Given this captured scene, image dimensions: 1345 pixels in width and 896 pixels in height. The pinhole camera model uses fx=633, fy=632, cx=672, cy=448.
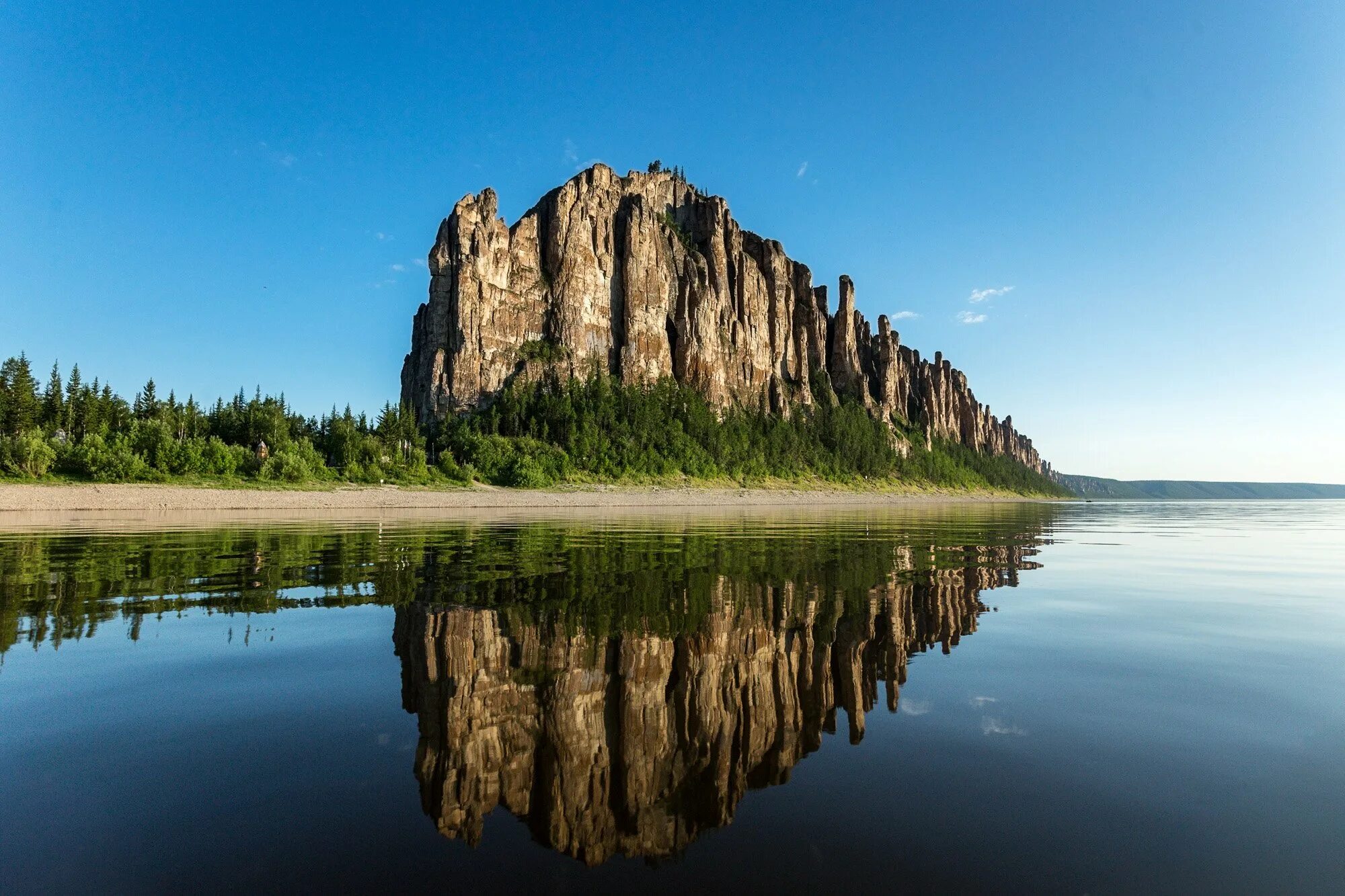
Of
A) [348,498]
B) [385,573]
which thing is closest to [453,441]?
[348,498]

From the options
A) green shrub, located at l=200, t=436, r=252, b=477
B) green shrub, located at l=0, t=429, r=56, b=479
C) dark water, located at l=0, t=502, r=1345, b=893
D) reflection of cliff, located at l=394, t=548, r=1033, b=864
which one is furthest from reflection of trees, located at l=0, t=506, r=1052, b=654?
green shrub, located at l=200, t=436, r=252, b=477

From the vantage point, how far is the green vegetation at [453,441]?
5981 centimetres

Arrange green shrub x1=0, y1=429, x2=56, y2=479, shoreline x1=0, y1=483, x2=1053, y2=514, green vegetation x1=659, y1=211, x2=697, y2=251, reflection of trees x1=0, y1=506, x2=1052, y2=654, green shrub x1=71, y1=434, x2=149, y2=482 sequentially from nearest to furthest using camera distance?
reflection of trees x1=0, y1=506, x2=1052, y2=654, shoreline x1=0, y1=483, x2=1053, y2=514, green shrub x1=0, y1=429, x2=56, y2=479, green shrub x1=71, y1=434, x2=149, y2=482, green vegetation x1=659, y1=211, x2=697, y2=251

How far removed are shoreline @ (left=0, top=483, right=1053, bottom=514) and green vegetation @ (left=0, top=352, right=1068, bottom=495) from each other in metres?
4.19

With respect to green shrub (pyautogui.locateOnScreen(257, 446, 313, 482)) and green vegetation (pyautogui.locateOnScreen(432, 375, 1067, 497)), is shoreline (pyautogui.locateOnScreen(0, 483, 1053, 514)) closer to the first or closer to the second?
green shrub (pyautogui.locateOnScreen(257, 446, 313, 482))

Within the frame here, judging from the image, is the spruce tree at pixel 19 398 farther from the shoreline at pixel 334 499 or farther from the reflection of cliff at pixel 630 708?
the reflection of cliff at pixel 630 708

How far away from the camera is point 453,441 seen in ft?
309

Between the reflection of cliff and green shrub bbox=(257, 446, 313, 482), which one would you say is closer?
the reflection of cliff

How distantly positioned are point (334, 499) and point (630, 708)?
57948 millimetres

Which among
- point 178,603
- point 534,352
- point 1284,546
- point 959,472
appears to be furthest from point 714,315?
point 178,603

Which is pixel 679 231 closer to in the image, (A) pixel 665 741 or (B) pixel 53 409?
(B) pixel 53 409

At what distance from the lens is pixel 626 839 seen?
3.65 m

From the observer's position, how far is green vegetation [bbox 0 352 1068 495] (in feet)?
196

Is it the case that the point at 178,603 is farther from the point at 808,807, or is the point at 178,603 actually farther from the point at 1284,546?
the point at 1284,546
